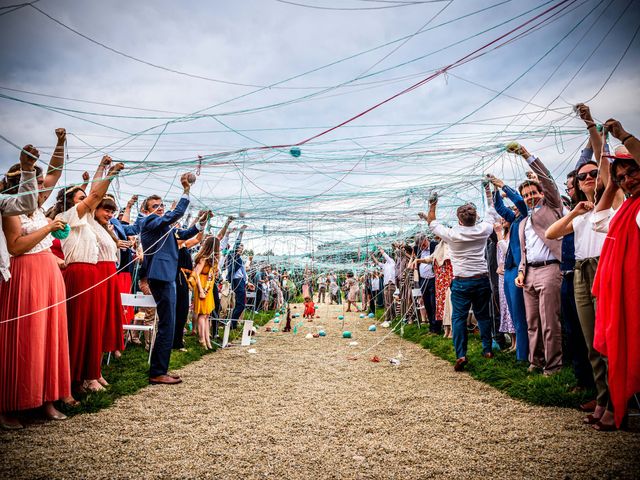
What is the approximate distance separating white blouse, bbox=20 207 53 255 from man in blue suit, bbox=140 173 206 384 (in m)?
1.28

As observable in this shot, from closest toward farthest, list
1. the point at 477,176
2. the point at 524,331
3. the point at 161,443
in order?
the point at 161,443, the point at 524,331, the point at 477,176

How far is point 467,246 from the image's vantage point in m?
5.47

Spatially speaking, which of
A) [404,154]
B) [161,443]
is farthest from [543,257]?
[161,443]

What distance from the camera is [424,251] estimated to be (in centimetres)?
995

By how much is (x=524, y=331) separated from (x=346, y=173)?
3.67m

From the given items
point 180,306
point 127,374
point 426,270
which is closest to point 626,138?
point 127,374

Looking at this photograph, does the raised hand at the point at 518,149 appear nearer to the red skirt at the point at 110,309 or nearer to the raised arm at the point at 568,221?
the raised arm at the point at 568,221

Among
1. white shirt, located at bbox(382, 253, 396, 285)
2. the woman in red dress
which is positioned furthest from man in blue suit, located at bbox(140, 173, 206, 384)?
white shirt, located at bbox(382, 253, 396, 285)

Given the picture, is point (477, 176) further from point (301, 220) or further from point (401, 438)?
point (301, 220)

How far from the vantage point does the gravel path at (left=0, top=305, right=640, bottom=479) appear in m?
2.51

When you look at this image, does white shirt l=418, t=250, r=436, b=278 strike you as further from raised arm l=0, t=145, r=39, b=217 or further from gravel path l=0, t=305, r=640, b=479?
raised arm l=0, t=145, r=39, b=217

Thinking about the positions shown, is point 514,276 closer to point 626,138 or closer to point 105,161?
point 626,138

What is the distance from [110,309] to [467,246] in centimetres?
482

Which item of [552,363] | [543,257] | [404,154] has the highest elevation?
[404,154]
